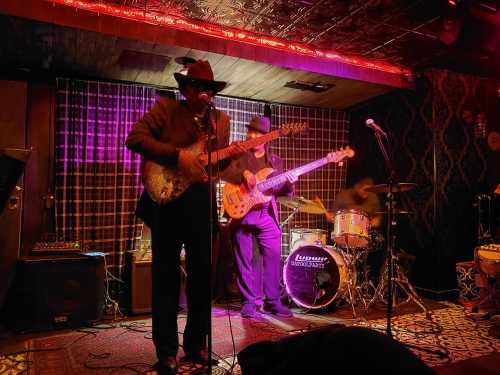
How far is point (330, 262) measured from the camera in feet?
14.9

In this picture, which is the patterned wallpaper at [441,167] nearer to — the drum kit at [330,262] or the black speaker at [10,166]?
the drum kit at [330,262]

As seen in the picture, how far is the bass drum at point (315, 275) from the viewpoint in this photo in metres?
4.50

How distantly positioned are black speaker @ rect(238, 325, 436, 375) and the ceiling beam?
3.75 metres

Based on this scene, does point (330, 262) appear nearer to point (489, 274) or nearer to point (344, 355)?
point (489, 274)

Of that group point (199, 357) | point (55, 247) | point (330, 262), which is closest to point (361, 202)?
point (330, 262)

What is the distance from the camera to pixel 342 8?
4.20 metres

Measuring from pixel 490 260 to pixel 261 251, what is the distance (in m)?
2.64

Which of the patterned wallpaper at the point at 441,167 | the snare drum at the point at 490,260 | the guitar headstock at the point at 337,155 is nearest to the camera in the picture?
the snare drum at the point at 490,260

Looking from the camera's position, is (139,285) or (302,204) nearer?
(139,285)

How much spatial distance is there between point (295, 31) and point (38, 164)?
3718 mm

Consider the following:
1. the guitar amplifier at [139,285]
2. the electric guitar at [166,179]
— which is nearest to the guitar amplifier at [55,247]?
the guitar amplifier at [139,285]

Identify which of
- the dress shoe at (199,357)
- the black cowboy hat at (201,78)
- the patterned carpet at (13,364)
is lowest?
the patterned carpet at (13,364)

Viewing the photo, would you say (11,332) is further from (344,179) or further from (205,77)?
(344,179)

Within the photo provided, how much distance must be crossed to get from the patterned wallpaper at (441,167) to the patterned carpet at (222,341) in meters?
1.06
